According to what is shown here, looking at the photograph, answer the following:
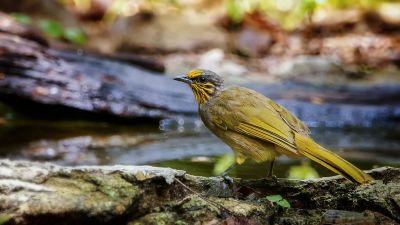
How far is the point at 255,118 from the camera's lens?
3.36 meters

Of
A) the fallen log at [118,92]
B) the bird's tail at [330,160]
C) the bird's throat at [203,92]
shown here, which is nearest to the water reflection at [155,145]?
the fallen log at [118,92]

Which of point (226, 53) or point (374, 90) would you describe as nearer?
point (374, 90)

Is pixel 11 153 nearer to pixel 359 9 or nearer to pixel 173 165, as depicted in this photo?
pixel 173 165

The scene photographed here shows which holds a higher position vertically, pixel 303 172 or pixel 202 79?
pixel 202 79

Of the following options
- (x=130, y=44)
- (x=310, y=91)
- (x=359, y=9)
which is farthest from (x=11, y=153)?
(x=359, y=9)

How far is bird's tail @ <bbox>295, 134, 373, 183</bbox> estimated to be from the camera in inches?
112

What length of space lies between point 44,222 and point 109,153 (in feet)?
10.6

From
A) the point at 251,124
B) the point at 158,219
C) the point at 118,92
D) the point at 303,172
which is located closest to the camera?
the point at 158,219

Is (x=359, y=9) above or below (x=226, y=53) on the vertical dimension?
above

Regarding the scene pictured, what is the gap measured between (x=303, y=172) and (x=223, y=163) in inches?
26.4

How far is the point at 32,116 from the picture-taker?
6797 mm

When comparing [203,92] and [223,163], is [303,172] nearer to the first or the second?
[223,163]

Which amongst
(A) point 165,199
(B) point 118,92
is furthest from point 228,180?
(B) point 118,92

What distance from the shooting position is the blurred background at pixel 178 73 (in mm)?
5816
